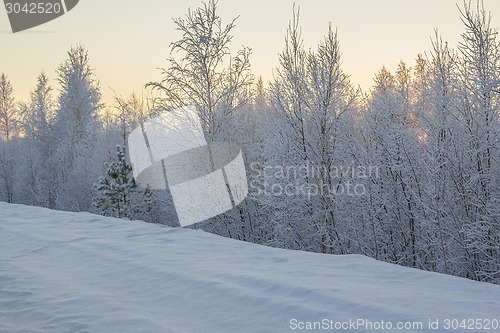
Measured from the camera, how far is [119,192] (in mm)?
19047

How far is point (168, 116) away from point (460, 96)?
8.96 metres

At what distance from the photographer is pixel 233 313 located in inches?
95.0

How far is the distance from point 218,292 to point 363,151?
9953mm

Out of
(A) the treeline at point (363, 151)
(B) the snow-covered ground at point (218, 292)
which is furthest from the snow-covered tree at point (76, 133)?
(B) the snow-covered ground at point (218, 292)

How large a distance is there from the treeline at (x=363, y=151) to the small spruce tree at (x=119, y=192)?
3.04 m

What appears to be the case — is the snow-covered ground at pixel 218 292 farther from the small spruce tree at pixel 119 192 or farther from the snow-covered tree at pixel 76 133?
the snow-covered tree at pixel 76 133

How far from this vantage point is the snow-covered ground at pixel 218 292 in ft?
7.40

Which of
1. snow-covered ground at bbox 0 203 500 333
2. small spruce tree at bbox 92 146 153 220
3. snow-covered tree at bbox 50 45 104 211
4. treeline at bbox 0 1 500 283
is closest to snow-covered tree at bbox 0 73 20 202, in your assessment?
snow-covered tree at bbox 50 45 104 211

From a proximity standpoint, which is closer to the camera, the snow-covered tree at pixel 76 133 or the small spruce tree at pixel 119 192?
the small spruce tree at pixel 119 192

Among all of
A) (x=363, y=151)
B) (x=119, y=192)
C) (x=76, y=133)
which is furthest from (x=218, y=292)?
(x=76, y=133)

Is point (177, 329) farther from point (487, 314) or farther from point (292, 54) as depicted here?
point (292, 54)

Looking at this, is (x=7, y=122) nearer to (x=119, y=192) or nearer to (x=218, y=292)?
(x=119, y=192)

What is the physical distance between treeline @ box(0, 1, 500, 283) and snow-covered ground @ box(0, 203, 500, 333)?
5.68m

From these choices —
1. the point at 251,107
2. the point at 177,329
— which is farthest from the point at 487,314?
the point at 251,107
